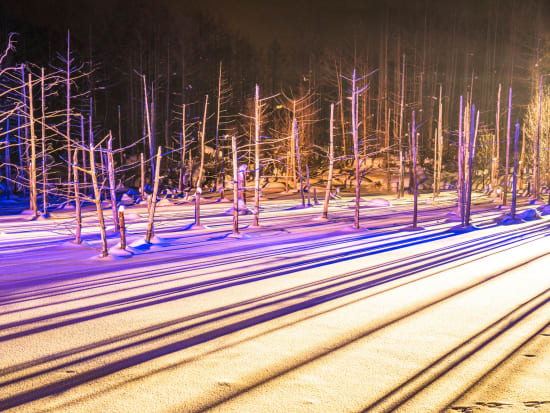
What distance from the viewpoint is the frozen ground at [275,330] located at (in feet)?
14.6

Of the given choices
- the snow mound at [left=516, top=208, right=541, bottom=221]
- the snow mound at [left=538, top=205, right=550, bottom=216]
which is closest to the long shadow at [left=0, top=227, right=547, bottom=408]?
the snow mound at [left=516, top=208, right=541, bottom=221]

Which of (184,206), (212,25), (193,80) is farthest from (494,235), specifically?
(212,25)

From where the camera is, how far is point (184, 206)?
1226 inches

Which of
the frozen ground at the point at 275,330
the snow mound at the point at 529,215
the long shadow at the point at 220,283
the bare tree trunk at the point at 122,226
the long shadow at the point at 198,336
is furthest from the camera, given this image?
the snow mound at the point at 529,215

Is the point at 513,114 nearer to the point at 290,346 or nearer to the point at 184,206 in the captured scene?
the point at 184,206

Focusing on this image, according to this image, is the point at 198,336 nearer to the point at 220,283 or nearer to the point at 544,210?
the point at 220,283

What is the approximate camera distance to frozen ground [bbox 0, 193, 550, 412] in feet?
14.6

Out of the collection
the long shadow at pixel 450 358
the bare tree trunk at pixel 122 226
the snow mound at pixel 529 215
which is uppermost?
the bare tree trunk at pixel 122 226

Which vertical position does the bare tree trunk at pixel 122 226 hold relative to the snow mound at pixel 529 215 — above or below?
above

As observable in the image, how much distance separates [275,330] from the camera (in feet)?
21.2

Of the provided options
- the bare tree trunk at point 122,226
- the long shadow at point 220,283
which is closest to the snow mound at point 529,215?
the long shadow at point 220,283

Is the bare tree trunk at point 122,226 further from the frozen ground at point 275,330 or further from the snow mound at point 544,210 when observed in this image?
the snow mound at point 544,210

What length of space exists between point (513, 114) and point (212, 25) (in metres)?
45.4

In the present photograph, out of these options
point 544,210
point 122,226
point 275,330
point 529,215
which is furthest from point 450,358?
point 544,210
